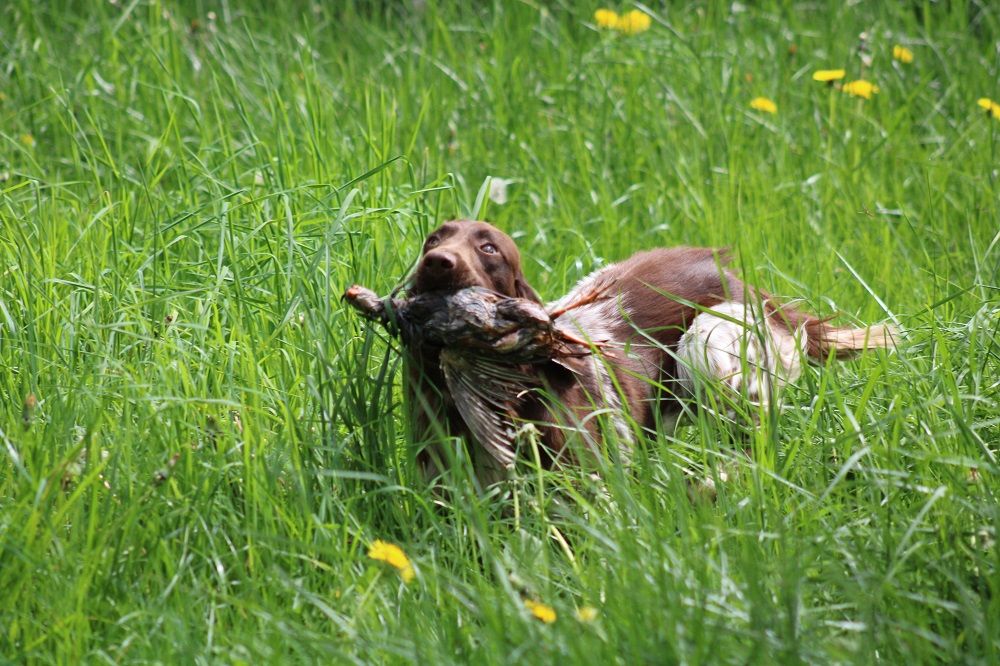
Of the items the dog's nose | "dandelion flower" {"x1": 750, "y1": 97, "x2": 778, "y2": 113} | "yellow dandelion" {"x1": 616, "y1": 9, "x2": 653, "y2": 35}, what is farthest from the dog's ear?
"yellow dandelion" {"x1": 616, "y1": 9, "x2": 653, "y2": 35}

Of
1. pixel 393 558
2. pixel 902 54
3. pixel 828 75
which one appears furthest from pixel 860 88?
pixel 393 558

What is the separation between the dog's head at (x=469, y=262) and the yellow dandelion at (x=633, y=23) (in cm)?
325

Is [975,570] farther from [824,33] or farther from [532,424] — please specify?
[824,33]

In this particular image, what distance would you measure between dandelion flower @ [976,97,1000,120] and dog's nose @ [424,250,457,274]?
140 inches

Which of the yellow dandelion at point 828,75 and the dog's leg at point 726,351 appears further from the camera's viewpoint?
the yellow dandelion at point 828,75

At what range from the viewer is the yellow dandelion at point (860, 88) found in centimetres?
628

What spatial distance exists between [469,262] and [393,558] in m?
0.92

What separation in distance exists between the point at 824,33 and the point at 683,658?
5.45 meters

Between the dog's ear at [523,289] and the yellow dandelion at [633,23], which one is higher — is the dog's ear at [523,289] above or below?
below

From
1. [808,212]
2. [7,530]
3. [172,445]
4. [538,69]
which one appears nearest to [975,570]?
[172,445]

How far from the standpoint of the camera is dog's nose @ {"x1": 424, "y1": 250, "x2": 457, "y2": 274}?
344cm

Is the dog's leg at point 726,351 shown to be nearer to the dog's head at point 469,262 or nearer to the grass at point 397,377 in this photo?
the grass at point 397,377

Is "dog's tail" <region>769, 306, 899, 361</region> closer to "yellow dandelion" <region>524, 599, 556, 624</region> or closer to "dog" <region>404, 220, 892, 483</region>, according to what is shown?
"dog" <region>404, 220, 892, 483</region>

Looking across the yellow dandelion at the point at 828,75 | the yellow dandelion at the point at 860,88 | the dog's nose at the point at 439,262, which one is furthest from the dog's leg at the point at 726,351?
the yellow dandelion at the point at 860,88
